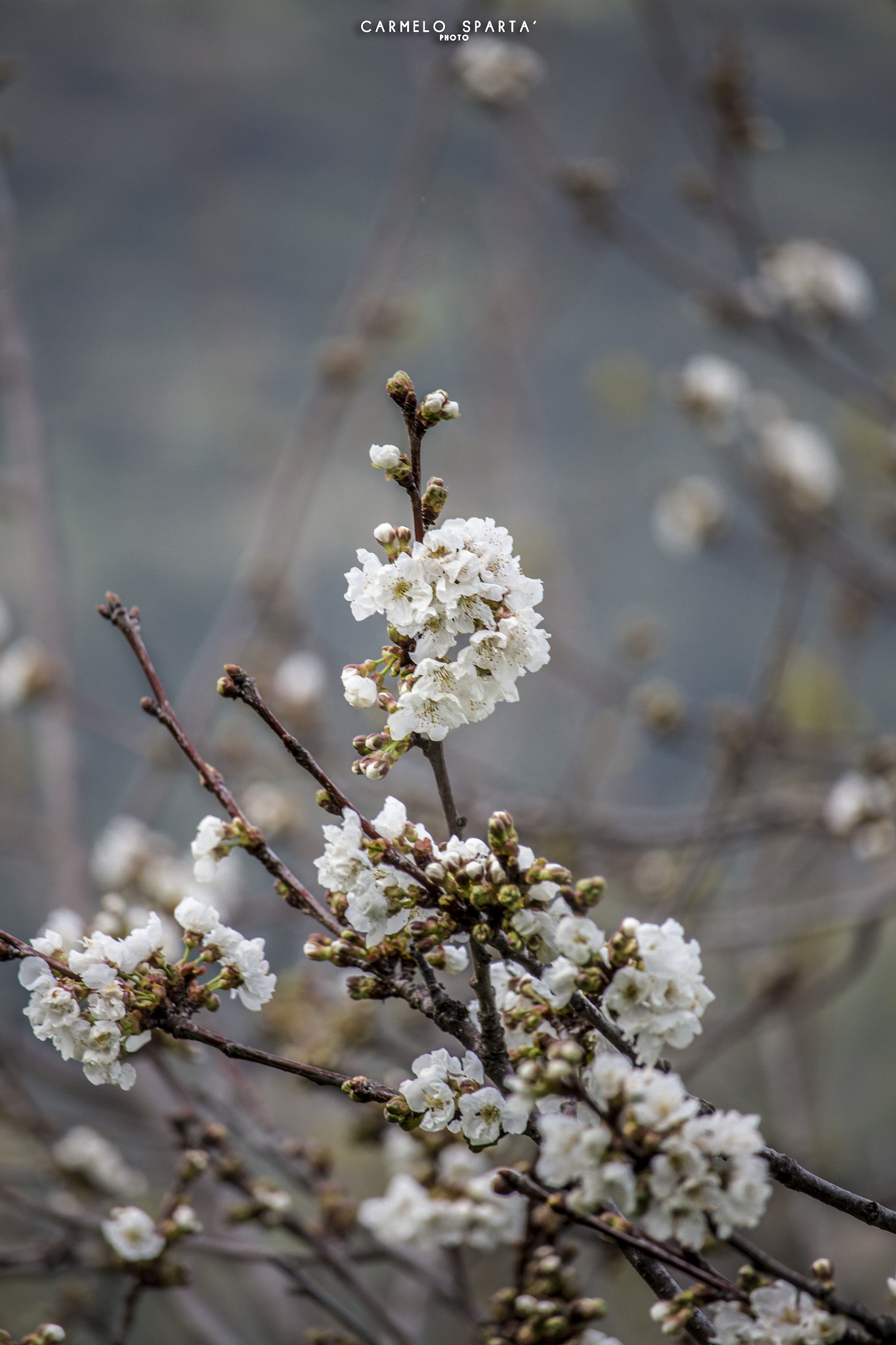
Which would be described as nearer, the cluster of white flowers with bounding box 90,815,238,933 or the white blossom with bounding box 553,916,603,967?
the white blossom with bounding box 553,916,603,967

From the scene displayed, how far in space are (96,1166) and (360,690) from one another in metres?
1.77

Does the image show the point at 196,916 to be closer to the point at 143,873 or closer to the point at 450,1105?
the point at 450,1105

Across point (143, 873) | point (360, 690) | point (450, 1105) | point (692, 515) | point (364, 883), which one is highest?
point (692, 515)

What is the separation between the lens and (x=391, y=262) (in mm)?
2836

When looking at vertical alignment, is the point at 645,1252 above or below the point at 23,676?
below

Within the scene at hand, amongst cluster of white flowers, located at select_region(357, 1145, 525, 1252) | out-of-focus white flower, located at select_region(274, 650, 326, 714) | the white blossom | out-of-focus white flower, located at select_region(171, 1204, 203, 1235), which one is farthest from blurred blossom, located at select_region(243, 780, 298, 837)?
the white blossom

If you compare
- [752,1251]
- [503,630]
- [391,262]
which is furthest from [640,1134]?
[391,262]

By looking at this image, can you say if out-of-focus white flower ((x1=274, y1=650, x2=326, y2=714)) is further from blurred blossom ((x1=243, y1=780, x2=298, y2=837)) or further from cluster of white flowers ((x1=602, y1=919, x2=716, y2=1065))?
cluster of white flowers ((x1=602, y1=919, x2=716, y2=1065))

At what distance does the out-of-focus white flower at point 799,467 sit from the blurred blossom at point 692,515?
0.62 feet

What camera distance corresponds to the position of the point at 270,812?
2365 millimetres

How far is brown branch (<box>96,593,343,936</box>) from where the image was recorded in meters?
0.88

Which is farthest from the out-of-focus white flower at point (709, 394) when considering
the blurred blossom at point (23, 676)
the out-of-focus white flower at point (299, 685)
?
the blurred blossom at point (23, 676)

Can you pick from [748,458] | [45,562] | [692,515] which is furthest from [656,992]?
[748,458]

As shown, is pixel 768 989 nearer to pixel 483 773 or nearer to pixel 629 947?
pixel 629 947
